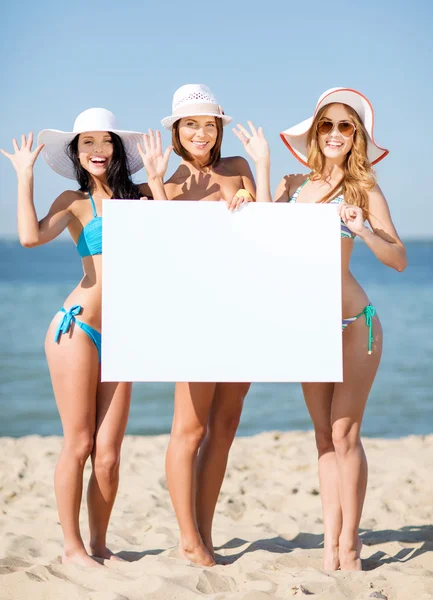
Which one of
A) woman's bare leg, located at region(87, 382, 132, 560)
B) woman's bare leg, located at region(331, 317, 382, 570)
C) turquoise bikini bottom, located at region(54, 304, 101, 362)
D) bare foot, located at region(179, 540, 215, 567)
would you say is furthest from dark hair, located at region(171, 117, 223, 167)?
bare foot, located at region(179, 540, 215, 567)

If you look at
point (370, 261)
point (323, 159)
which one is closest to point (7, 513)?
point (323, 159)

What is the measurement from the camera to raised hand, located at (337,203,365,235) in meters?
Answer: 3.33

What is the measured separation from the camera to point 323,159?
3654mm

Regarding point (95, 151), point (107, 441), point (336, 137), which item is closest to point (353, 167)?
point (336, 137)

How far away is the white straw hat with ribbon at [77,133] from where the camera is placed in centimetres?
362

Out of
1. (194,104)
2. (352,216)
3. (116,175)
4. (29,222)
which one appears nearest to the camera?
(352,216)

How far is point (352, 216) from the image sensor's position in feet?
11.0

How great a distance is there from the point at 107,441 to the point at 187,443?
37 centimetres

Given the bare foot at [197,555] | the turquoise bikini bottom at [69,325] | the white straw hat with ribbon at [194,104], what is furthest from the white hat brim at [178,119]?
the bare foot at [197,555]

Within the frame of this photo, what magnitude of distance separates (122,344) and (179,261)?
424 mm

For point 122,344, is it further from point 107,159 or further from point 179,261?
point 107,159

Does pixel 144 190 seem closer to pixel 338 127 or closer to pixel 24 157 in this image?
pixel 24 157

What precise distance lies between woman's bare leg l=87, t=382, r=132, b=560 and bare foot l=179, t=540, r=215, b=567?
0.43 meters

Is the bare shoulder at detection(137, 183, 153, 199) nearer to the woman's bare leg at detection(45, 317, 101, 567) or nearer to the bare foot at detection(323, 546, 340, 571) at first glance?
the woman's bare leg at detection(45, 317, 101, 567)
